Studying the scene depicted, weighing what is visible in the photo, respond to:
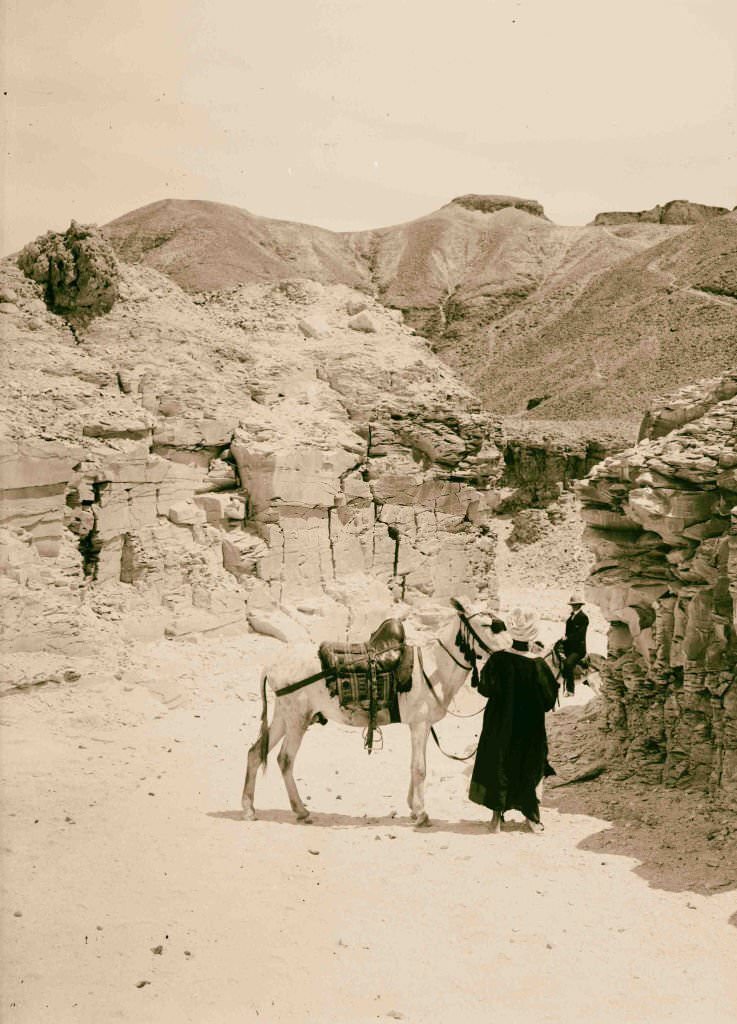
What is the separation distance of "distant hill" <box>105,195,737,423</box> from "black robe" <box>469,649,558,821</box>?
35603mm

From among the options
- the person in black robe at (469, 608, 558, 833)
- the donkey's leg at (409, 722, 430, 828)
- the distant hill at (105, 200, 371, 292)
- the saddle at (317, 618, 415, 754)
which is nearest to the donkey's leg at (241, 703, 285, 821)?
the saddle at (317, 618, 415, 754)

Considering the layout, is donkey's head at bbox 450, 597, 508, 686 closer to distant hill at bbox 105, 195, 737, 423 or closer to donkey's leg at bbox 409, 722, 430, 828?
donkey's leg at bbox 409, 722, 430, 828

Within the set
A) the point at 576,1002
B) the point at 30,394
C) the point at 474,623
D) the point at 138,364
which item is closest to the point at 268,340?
the point at 138,364

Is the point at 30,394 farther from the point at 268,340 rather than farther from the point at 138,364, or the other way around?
the point at 268,340

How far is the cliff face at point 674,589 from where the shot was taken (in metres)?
7.82

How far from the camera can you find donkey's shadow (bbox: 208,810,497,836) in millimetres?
8024

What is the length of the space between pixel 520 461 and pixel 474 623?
23.7 m

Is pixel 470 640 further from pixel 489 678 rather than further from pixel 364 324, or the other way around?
pixel 364 324

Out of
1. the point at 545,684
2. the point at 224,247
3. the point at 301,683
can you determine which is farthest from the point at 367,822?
the point at 224,247

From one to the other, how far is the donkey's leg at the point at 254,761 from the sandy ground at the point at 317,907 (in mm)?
187

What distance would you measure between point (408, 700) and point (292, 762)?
104 centimetres

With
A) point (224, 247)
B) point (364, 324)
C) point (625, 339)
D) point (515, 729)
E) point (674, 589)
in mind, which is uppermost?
point (224, 247)

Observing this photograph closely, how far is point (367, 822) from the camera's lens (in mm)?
8258

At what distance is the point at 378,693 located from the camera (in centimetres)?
802
